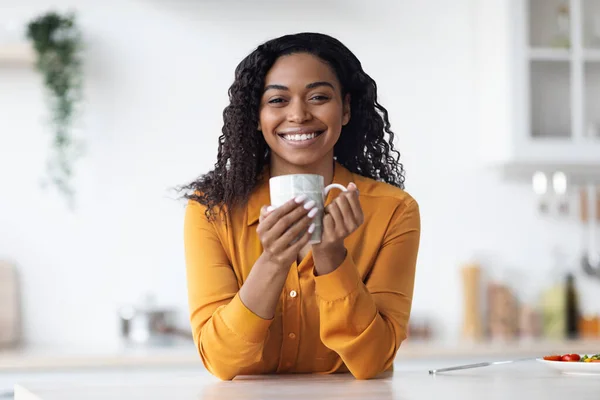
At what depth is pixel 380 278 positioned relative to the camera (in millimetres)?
1645

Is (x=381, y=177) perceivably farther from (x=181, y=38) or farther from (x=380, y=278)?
(x=181, y=38)

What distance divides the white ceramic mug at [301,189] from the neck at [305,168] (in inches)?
11.4

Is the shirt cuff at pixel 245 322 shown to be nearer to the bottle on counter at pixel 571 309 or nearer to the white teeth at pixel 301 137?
the white teeth at pixel 301 137

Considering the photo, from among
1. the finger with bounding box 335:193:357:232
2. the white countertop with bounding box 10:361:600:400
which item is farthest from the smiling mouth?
the white countertop with bounding box 10:361:600:400

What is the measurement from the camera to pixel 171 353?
309 cm

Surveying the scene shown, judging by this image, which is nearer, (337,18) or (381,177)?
(381,177)

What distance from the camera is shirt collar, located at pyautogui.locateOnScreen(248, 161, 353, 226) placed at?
1688 millimetres

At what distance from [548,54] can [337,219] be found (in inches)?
91.7

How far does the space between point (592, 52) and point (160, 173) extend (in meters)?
1.71

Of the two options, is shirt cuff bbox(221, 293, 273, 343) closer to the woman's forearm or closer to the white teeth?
the woman's forearm

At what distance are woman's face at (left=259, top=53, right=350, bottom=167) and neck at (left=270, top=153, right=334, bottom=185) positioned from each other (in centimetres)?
2

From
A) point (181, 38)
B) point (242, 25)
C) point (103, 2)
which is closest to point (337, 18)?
point (242, 25)

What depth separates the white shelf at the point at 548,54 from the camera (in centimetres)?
347

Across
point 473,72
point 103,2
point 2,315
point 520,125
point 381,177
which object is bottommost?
point 2,315
